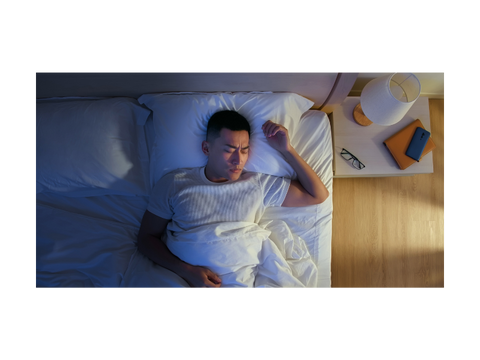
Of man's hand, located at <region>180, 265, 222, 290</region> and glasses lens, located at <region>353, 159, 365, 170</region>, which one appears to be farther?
glasses lens, located at <region>353, 159, 365, 170</region>

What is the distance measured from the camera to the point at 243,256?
1123mm

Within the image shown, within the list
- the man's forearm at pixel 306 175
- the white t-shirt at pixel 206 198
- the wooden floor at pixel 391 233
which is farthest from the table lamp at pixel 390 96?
the wooden floor at pixel 391 233

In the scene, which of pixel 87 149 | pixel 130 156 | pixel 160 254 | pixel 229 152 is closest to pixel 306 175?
pixel 229 152

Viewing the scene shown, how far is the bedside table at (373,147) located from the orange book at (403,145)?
26mm

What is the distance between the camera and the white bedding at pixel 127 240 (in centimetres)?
113

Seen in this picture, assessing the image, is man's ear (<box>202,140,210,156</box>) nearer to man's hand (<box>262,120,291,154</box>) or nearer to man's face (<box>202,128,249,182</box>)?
man's face (<box>202,128,249,182</box>)

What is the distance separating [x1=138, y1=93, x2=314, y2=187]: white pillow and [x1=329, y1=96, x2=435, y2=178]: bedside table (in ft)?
1.05

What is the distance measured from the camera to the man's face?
1121 mm

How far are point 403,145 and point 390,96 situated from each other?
0.41 metres

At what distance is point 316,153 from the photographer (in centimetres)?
133

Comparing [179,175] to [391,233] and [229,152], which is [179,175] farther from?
[391,233]

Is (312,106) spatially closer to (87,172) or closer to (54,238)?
(87,172)

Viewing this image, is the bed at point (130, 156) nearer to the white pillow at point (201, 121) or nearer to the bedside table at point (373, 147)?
the white pillow at point (201, 121)

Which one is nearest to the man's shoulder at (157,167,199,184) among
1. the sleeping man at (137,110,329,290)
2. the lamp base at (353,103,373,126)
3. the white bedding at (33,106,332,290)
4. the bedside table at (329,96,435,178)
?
the sleeping man at (137,110,329,290)
